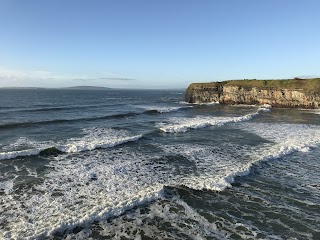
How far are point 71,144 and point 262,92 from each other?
155 ft

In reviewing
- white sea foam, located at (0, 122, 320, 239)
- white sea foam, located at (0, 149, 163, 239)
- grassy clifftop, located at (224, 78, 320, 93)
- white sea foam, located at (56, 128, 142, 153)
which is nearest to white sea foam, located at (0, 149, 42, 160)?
white sea foam, located at (56, 128, 142, 153)

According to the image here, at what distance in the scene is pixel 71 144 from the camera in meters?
22.2

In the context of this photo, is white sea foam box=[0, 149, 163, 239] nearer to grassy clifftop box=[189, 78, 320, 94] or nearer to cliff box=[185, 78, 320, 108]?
cliff box=[185, 78, 320, 108]

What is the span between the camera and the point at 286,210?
36.5 feet

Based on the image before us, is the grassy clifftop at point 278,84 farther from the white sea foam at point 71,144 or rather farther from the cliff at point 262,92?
the white sea foam at point 71,144

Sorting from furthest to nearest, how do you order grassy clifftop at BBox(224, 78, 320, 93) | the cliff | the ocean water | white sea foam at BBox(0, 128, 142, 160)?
the cliff < grassy clifftop at BBox(224, 78, 320, 93) < white sea foam at BBox(0, 128, 142, 160) < the ocean water

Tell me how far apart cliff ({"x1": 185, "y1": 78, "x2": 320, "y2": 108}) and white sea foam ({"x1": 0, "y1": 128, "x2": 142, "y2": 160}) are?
38.7m

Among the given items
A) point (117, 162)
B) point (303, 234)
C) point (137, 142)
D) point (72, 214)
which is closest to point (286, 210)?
point (303, 234)

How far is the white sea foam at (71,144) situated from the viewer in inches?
757

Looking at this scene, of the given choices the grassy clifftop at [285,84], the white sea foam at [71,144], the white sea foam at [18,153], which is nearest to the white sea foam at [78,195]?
the white sea foam at [18,153]

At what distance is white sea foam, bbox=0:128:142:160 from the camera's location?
19219 mm

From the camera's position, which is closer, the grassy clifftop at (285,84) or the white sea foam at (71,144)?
the white sea foam at (71,144)

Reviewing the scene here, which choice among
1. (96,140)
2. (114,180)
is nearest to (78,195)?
(114,180)

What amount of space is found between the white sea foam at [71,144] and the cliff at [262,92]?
38.7 meters
